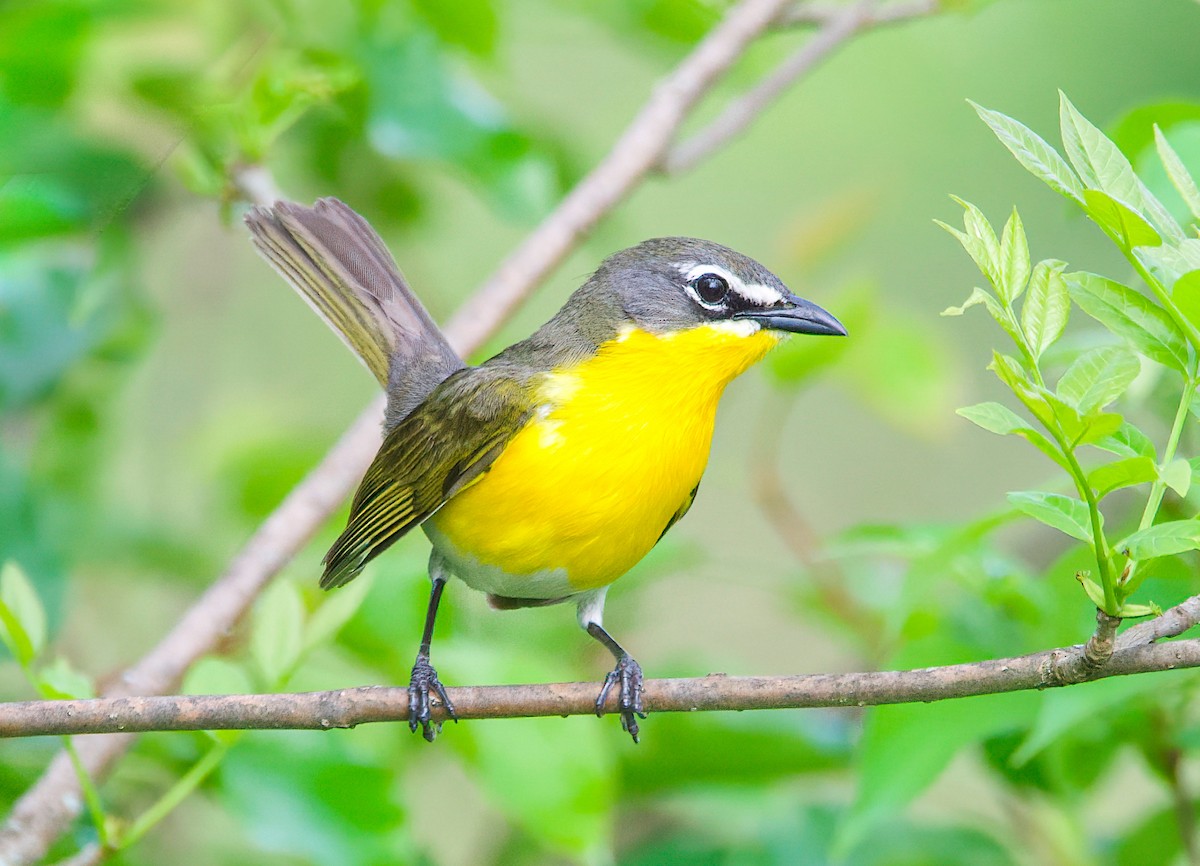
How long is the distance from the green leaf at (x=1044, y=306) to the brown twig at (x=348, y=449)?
2038 mm

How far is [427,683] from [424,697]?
0.74ft

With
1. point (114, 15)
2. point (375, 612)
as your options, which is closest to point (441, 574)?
point (375, 612)

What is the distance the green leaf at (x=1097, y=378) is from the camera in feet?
5.10

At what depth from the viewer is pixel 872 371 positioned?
15.3ft

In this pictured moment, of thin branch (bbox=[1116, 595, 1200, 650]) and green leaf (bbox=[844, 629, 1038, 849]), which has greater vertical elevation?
thin branch (bbox=[1116, 595, 1200, 650])

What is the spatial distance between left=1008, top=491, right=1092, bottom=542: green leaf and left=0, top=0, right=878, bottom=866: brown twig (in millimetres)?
2038

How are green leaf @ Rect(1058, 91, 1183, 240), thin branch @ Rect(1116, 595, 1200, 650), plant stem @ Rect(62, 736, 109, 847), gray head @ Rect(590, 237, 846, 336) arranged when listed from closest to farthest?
green leaf @ Rect(1058, 91, 1183, 240) < thin branch @ Rect(1116, 595, 1200, 650) < plant stem @ Rect(62, 736, 109, 847) < gray head @ Rect(590, 237, 846, 336)

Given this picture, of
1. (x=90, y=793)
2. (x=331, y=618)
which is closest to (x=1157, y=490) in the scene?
(x=331, y=618)

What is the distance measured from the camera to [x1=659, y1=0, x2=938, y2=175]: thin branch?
3.79m

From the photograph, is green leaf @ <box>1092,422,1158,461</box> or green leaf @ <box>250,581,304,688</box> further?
green leaf @ <box>250,581,304,688</box>

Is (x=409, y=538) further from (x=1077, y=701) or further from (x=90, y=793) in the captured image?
(x=1077, y=701)

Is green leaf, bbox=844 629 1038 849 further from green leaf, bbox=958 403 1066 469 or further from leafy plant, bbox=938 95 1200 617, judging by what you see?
green leaf, bbox=958 403 1066 469

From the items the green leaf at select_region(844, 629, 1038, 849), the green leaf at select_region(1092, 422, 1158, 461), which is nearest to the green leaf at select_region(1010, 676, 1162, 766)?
→ the green leaf at select_region(844, 629, 1038, 849)

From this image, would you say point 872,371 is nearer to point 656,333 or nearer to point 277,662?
point 656,333
